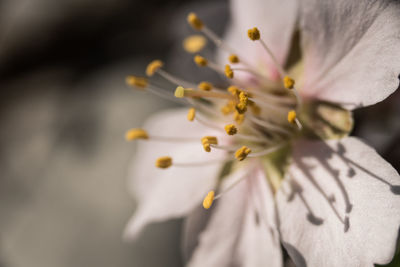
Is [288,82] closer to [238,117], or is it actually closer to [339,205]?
[238,117]

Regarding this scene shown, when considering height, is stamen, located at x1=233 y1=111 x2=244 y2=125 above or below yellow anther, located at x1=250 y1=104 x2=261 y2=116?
below

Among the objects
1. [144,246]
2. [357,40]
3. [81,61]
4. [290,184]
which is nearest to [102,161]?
[144,246]

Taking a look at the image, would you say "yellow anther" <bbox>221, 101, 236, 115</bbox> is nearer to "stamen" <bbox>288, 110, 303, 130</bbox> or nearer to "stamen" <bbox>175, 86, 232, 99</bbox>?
"stamen" <bbox>175, 86, 232, 99</bbox>

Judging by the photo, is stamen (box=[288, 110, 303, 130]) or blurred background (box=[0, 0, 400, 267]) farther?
blurred background (box=[0, 0, 400, 267])

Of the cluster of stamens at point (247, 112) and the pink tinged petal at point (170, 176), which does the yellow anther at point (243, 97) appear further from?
the pink tinged petal at point (170, 176)

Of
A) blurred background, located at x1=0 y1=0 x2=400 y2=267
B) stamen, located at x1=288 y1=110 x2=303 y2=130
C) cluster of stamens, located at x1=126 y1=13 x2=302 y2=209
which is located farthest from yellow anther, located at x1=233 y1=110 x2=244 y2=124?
blurred background, located at x1=0 y1=0 x2=400 y2=267
